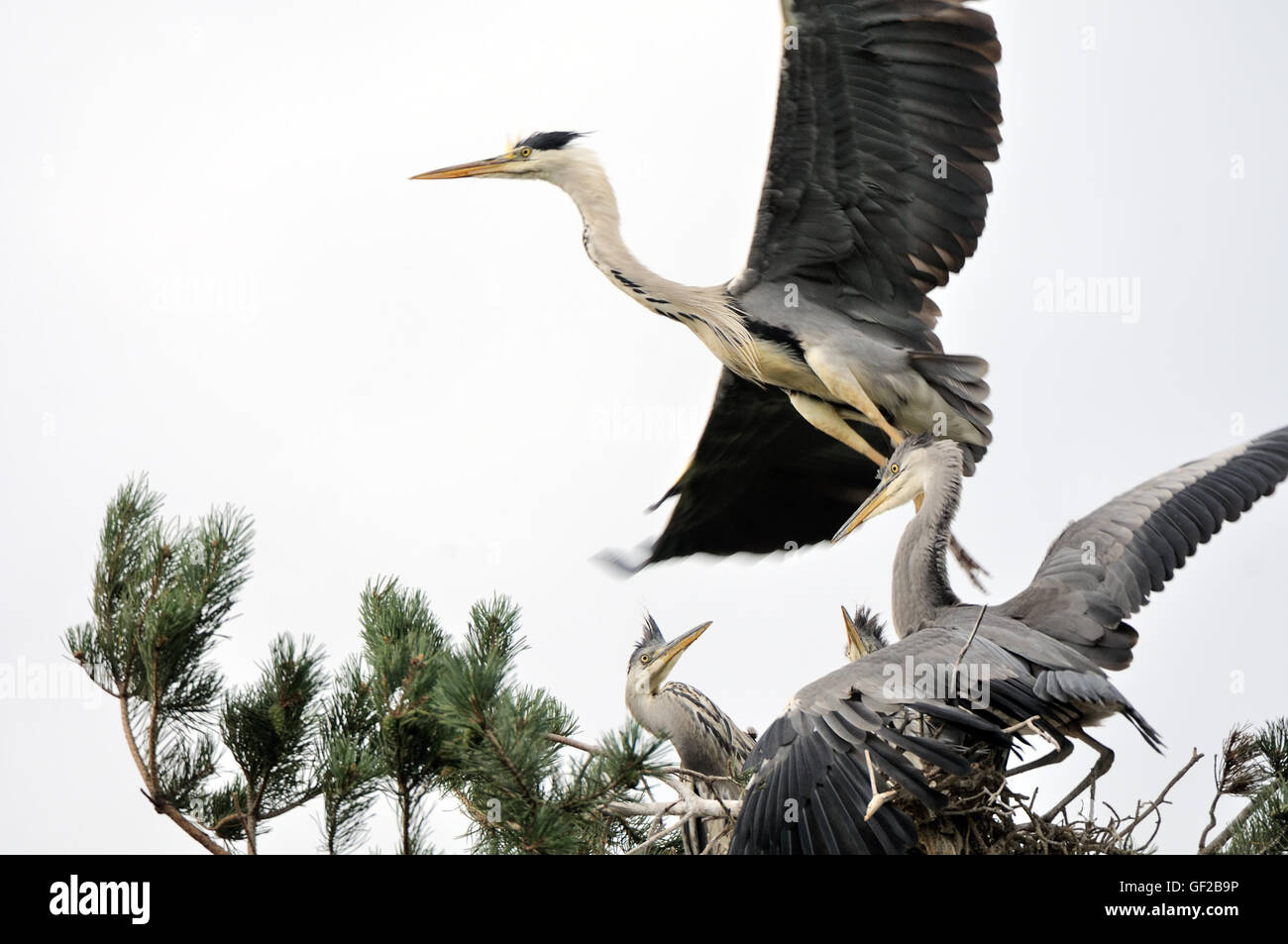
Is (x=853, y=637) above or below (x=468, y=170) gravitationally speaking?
below

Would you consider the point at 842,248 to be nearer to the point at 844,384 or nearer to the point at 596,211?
the point at 844,384

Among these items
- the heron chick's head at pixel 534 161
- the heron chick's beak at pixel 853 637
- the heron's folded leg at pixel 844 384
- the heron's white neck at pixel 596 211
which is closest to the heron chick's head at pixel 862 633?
the heron chick's beak at pixel 853 637

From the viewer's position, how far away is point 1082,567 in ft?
12.5

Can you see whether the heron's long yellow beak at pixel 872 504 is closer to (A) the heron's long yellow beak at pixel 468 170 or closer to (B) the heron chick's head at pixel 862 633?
(B) the heron chick's head at pixel 862 633

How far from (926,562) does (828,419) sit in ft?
4.02

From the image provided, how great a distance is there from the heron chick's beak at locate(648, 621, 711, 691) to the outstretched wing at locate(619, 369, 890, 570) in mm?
1033

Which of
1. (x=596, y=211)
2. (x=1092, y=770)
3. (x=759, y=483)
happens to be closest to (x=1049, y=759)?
(x=1092, y=770)

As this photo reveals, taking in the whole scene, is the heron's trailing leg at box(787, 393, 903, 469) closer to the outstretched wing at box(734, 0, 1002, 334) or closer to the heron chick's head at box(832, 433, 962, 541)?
the outstretched wing at box(734, 0, 1002, 334)

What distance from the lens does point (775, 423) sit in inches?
219

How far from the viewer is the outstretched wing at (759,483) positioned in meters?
5.51

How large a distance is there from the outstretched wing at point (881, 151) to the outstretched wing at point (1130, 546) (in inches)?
45.0
